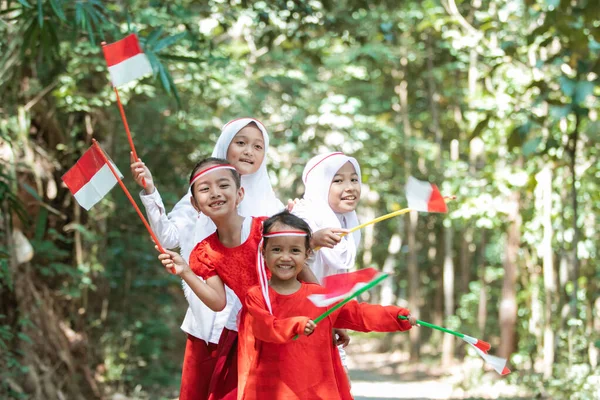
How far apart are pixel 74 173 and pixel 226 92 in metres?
7.59

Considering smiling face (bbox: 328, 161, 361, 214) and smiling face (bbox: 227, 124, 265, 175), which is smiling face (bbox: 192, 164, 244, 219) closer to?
smiling face (bbox: 227, 124, 265, 175)

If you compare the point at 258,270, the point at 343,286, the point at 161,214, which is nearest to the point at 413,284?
the point at 161,214

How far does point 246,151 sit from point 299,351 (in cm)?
101

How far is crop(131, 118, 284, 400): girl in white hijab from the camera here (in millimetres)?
3955

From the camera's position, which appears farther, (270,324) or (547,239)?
(547,239)

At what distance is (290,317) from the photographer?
338 cm

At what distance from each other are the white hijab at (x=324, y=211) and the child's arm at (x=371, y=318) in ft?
1.43

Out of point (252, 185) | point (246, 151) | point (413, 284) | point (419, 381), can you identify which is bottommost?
point (419, 381)

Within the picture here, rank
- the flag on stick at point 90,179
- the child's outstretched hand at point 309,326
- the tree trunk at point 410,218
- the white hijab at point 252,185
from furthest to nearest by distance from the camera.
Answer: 1. the tree trunk at point 410,218
2. the white hijab at point 252,185
3. the flag on stick at point 90,179
4. the child's outstretched hand at point 309,326

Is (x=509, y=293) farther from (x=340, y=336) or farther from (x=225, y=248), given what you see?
(x=225, y=248)

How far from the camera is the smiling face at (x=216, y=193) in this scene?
357 cm

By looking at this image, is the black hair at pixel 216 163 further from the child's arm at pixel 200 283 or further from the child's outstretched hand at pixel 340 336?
the child's outstretched hand at pixel 340 336

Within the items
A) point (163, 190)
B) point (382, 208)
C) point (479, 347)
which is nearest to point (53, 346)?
point (163, 190)

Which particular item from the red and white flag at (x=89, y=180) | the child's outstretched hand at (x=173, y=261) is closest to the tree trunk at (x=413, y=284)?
the red and white flag at (x=89, y=180)
